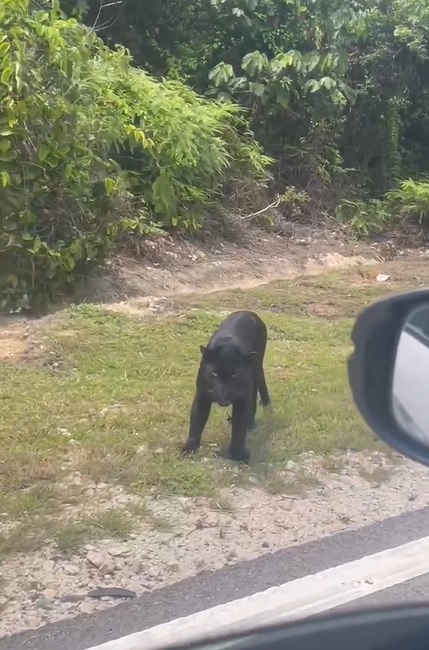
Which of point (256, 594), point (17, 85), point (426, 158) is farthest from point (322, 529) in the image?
point (426, 158)

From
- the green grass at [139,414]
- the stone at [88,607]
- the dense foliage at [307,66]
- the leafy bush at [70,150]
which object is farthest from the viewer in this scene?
the dense foliage at [307,66]

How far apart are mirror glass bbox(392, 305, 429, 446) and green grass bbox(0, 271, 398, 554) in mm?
1738

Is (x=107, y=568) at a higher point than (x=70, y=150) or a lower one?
lower

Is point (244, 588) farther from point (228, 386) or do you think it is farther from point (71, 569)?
point (228, 386)

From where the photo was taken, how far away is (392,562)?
3.90 metres

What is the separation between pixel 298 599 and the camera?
11.6 ft

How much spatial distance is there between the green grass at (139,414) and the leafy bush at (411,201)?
5840mm

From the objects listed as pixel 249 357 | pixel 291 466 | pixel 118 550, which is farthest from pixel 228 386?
pixel 118 550

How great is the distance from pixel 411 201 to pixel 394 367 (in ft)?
39.1

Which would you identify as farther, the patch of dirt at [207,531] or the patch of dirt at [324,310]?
the patch of dirt at [324,310]

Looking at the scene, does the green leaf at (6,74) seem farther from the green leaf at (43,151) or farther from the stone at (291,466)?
the stone at (291,466)

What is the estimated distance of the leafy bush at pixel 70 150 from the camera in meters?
8.20

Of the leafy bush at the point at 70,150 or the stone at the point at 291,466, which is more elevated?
the leafy bush at the point at 70,150

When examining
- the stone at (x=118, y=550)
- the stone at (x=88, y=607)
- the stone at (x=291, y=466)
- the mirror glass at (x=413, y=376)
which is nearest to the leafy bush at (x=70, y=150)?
the stone at (x=291, y=466)
